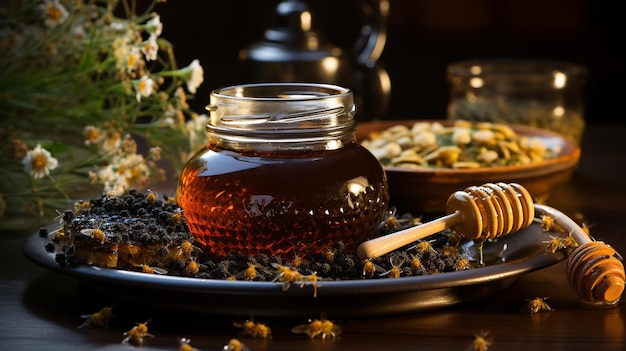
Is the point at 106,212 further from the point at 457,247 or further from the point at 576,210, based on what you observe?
the point at 576,210

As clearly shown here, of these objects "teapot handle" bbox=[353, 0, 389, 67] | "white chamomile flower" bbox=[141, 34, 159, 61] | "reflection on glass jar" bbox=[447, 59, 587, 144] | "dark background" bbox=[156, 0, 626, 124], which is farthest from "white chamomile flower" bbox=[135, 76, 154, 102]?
"dark background" bbox=[156, 0, 626, 124]

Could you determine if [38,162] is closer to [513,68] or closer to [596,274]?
[596,274]

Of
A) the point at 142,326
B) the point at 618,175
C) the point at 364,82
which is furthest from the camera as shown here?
the point at 364,82

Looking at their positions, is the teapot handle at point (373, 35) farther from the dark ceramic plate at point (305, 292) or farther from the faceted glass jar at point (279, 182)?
the dark ceramic plate at point (305, 292)

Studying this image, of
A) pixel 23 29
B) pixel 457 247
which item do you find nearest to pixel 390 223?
pixel 457 247

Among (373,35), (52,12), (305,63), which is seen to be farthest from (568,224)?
(373,35)

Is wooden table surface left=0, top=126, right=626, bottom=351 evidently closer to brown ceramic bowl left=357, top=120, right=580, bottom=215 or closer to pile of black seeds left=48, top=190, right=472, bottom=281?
pile of black seeds left=48, top=190, right=472, bottom=281

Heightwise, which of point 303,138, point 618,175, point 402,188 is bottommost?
point 618,175
